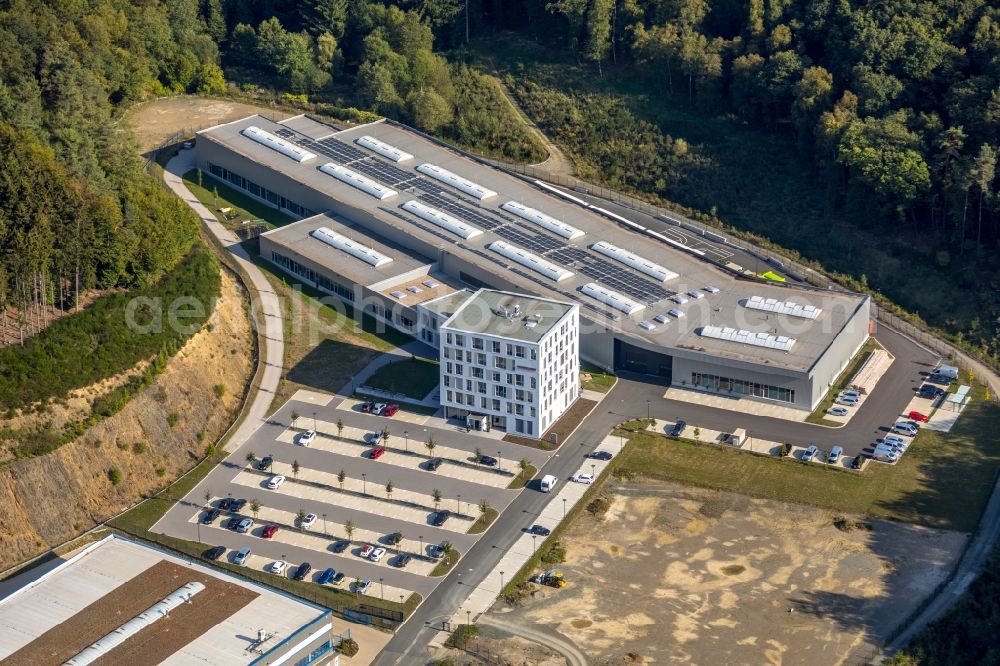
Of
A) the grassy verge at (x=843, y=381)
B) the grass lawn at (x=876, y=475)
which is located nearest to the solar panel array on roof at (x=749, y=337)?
the grassy verge at (x=843, y=381)

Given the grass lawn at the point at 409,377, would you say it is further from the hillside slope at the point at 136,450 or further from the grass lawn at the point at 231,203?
the grass lawn at the point at 231,203

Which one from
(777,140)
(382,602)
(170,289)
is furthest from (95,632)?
(777,140)

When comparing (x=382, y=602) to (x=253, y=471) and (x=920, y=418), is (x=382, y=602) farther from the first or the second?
(x=920, y=418)

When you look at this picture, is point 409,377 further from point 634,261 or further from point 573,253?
point 634,261

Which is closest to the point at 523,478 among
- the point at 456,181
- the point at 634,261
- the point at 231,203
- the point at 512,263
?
the point at 512,263

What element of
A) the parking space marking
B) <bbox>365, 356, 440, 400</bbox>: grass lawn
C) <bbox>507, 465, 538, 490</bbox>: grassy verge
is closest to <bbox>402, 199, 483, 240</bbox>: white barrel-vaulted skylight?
<bbox>365, 356, 440, 400</bbox>: grass lawn
